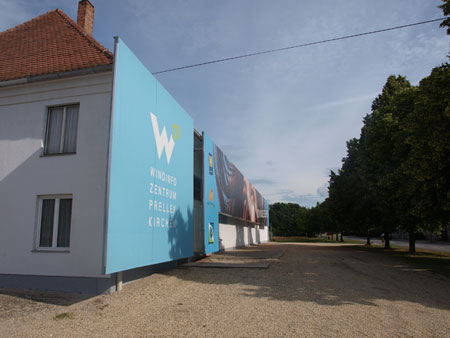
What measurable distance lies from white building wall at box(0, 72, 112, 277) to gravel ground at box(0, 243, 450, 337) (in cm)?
90

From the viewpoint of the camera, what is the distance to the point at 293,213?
9375 centimetres

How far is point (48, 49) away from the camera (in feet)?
32.6

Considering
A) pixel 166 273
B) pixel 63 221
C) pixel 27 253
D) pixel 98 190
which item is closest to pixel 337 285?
pixel 166 273

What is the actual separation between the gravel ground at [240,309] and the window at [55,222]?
1.29 m

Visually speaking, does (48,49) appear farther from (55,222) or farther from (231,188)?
(231,188)

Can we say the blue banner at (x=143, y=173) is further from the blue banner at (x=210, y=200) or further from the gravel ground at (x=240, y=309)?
the blue banner at (x=210, y=200)

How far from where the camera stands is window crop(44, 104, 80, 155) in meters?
8.65

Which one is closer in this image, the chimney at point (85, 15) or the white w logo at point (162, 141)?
the white w logo at point (162, 141)

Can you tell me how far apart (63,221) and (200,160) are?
8299 mm

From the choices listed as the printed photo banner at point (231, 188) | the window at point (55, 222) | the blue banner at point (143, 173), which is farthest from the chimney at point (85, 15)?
the printed photo banner at point (231, 188)

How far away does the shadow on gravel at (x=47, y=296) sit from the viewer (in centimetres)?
687

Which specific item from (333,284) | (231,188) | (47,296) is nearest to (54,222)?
(47,296)

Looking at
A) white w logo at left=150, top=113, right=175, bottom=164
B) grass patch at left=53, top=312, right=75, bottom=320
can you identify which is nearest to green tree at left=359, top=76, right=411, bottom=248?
white w logo at left=150, top=113, right=175, bottom=164

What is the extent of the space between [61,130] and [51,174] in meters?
1.32
